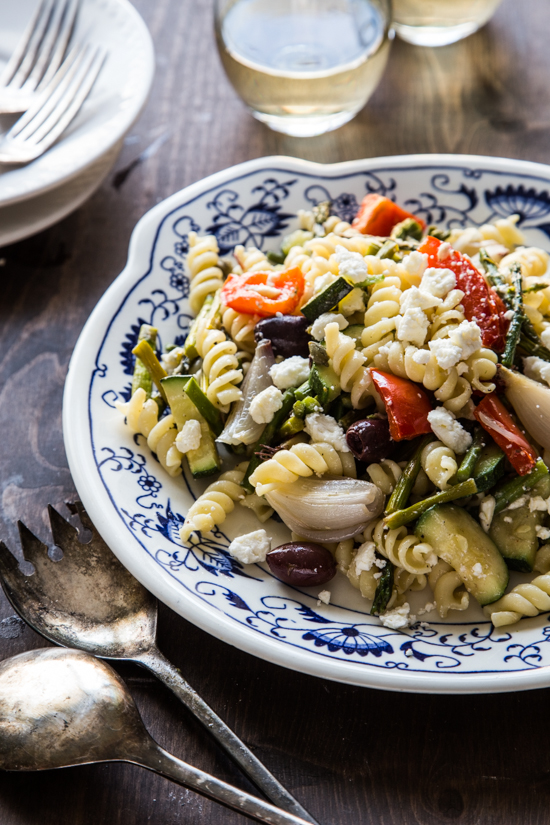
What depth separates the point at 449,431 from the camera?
8.41ft

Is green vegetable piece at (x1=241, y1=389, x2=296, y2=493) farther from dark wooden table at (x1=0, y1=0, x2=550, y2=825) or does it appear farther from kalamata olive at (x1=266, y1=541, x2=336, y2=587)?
dark wooden table at (x1=0, y1=0, x2=550, y2=825)

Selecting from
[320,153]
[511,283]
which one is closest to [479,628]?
[511,283]

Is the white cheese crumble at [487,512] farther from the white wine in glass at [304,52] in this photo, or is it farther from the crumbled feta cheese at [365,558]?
the white wine in glass at [304,52]

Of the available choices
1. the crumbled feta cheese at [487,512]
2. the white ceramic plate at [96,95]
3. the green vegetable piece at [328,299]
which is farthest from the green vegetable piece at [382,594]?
the white ceramic plate at [96,95]

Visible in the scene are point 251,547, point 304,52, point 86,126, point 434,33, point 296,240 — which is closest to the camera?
point 251,547

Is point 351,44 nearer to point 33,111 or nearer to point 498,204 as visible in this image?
point 498,204

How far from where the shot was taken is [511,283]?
2926 mm

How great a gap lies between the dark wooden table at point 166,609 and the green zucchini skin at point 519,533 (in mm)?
431

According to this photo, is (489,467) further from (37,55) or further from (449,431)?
(37,55)

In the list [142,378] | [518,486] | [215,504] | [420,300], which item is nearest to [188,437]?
[215,504]

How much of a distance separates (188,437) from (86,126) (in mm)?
2123

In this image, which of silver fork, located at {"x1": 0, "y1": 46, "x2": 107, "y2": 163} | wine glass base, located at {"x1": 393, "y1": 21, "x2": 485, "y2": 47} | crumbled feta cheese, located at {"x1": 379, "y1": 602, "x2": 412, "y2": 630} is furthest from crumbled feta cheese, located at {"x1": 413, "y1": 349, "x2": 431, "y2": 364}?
wine glass base, located at {"x1": 393, "y1": 21, "x2": 485, "y2": 47}

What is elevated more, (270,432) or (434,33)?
(434,33)

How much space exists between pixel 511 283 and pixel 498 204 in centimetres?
85
